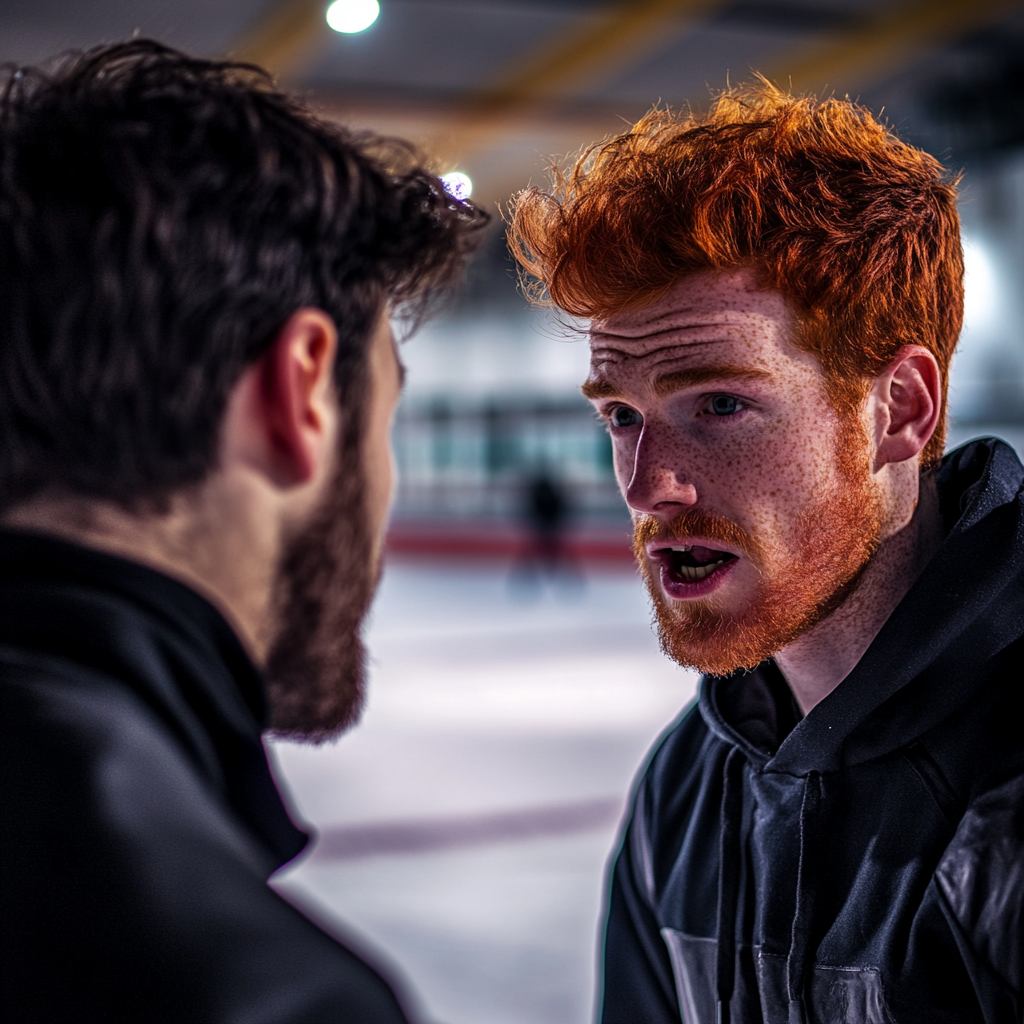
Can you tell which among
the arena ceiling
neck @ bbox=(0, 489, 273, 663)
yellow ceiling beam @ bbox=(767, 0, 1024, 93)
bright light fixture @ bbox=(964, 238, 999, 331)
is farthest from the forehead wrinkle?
A: bright light fixture @ bbox=(964, 238, 999, 331)

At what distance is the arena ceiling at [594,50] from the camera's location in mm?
9203

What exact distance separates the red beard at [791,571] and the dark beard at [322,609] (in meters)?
0.55

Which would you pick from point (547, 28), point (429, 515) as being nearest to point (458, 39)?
point (547, 28)

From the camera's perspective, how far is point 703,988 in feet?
4.59

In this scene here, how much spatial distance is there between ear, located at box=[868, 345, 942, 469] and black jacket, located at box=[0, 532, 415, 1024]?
93cm

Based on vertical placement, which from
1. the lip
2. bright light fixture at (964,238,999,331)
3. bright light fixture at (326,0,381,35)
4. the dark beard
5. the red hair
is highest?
bright light fixture at (964,238,999,331)

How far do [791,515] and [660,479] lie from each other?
16 cm

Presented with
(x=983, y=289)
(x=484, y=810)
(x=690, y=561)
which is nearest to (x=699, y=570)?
(x=690, y=561)

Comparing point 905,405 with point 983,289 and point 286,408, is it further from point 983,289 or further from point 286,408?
point 983,289

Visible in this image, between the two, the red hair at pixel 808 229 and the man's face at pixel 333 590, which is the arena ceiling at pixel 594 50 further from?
the man's face at pixel 333 590

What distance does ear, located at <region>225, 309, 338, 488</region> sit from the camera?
2.92 ft

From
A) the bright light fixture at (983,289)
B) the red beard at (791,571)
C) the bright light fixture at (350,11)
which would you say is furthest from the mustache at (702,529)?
the bright light fixture at (983,289)

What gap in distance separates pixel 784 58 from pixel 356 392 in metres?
10.6

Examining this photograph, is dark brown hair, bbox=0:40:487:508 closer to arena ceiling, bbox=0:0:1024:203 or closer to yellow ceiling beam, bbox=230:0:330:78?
arena ceiling, bbox=0:0:1024:203
